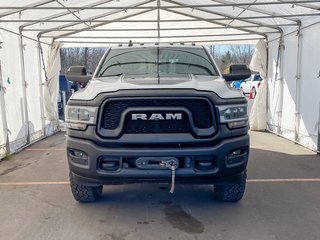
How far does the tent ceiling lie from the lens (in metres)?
6.81

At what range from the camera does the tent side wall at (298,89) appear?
284 inches

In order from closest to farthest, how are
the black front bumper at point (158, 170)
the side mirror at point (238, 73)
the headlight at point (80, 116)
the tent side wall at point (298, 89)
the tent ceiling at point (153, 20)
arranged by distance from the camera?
the black front bumper at point (158, 170) < the headlight at point (80, 116) < the side mirror at point (238, 73) < the tent ceiling at point (153, 20) < the tent side wall at point (298, 89)

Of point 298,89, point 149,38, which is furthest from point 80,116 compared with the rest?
point 149,38

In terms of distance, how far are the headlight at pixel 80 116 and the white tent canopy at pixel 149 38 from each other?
11.0ft

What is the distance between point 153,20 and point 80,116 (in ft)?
18.5

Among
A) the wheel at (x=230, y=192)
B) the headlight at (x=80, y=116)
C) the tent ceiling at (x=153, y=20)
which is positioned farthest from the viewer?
the tent ceiling at (x=153, y=20)

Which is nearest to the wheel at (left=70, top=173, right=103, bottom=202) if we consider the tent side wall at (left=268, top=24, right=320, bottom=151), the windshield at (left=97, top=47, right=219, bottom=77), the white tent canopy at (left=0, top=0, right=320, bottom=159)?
the windshield at (left=97, top=47, right=219, bottom=77)

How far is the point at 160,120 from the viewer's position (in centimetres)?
325

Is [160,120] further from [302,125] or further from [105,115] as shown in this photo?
[302,125]

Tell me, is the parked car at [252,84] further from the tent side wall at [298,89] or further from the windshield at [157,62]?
the windshield at [157,62]

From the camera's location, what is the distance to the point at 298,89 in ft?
26.2

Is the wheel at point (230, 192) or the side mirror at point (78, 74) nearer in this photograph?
the wheel at point (230, 192)

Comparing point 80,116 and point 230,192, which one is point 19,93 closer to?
point 80,116

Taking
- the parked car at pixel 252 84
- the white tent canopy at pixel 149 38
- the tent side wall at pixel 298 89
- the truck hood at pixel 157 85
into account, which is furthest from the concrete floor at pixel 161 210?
the parked car at pixel 252 84
